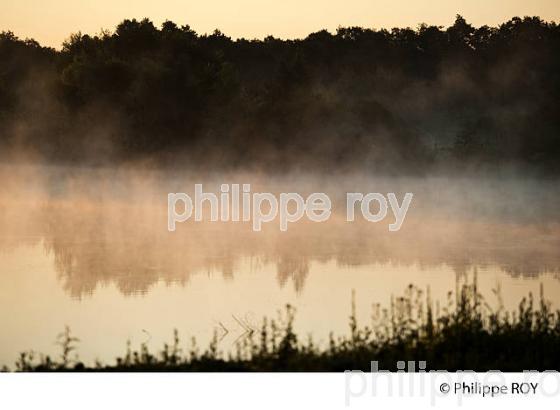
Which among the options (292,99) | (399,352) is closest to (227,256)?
(399,352)

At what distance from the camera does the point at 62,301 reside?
266 inches

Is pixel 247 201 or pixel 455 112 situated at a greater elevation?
pixel 455 112

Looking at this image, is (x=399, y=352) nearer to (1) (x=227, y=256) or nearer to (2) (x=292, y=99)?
(1) (x=227, y=256)

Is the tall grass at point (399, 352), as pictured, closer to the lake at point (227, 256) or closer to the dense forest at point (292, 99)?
the lake at point (227, 256)

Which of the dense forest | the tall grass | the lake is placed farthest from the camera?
the dense forest

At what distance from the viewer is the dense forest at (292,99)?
8789mm

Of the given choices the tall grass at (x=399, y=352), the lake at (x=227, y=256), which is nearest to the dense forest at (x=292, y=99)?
the lake at (x=227, y=256)

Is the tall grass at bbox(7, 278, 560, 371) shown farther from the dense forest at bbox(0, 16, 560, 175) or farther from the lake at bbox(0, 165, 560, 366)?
the dense forest at bbox(0, 16, 560, 175)

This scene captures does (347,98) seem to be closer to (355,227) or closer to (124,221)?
(355,227)

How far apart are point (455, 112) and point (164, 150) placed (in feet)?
9.42

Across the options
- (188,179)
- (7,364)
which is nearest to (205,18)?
(188,179)

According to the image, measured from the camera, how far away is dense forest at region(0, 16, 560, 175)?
879 cm

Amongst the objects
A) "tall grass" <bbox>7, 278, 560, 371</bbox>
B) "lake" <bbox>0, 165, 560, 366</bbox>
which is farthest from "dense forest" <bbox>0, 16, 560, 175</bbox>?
"tall grass" <bbox>7, 278, 560, 371</bbox>

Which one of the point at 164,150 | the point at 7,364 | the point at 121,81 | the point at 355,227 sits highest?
the point at 121,81
